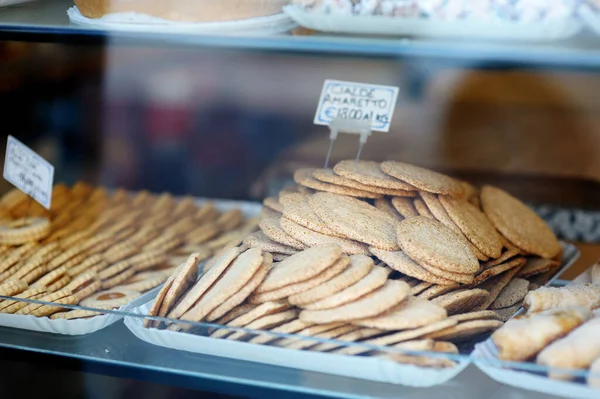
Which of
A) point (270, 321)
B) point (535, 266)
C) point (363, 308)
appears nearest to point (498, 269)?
point (535, 266)

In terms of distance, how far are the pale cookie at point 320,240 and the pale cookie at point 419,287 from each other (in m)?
0.11

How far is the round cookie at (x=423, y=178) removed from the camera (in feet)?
4.21

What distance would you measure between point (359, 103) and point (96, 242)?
0.67 metres

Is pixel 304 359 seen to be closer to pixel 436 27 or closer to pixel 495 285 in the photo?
pixel 495 285

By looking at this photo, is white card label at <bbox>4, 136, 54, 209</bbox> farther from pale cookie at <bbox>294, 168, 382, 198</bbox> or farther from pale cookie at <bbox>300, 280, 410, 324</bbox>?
pale cookie at <bbox>300, 280, 410, 324</bbox>

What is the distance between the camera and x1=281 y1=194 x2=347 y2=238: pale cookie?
1199mm

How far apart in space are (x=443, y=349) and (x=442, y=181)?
0.44 meters

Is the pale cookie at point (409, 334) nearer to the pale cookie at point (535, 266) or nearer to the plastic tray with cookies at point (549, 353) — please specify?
the plastic tray with cookies at point (549, 353)

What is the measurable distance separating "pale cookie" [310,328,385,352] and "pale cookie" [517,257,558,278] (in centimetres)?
47

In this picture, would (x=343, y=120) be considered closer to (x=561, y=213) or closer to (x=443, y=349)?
(x=443, y=349)

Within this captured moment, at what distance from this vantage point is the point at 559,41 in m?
1.05

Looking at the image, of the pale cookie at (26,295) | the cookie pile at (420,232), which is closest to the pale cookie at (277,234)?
the cookie pile at (420,232)

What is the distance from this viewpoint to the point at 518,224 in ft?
4.67

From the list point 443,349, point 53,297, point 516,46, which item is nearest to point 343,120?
point 516,46
